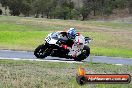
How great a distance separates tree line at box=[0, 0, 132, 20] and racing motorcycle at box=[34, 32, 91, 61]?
73.9m

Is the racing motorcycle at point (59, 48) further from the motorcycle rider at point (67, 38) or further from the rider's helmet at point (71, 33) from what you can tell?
the rider's helmet at point (71, 33)

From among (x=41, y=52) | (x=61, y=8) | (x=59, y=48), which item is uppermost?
(x=59, y=48)

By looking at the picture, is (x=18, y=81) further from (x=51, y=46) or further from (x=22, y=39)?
(x=22, y=39)

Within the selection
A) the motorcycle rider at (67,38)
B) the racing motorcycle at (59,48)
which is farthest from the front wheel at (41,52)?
the motorcycle rider at (67,38)

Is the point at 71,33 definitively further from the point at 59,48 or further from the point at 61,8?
the point at 61,8

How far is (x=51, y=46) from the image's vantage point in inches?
851

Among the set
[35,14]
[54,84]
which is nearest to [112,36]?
[54,84]

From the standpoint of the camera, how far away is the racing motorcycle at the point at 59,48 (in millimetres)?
21547

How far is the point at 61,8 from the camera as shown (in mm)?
101688

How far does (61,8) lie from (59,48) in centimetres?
8046

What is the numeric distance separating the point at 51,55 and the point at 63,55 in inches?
24.7

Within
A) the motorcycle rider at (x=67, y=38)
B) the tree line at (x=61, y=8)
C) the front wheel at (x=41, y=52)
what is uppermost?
the motorcycle rider at (x=67, y=38)

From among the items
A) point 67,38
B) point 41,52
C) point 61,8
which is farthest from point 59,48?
point 61,8

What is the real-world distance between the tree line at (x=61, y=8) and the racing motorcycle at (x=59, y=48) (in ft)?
243
